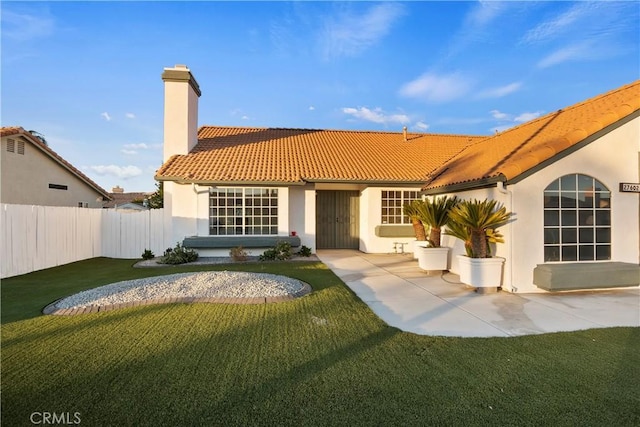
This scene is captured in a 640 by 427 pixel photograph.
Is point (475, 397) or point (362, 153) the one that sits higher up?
point (362, 153)

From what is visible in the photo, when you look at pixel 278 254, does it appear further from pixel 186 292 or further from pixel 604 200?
pixel 604 200

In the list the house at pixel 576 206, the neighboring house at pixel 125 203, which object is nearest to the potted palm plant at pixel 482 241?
the house at pixel 576 206

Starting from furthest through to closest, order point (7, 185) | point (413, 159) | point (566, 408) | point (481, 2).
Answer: point (413, 159) → point (7, 185) → point (481, 2) → point (566, 408)

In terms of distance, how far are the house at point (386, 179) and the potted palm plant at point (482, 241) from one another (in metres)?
0.30

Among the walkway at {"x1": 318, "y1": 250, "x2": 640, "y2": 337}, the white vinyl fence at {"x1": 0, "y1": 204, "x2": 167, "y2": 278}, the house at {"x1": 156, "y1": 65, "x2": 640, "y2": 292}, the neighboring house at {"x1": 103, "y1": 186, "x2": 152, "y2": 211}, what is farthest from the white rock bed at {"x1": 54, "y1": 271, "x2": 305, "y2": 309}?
the neighboring house at {"x1": 103, "y1": 186, "x2": 152, "y2": 211}

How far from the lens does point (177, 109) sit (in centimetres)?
1456

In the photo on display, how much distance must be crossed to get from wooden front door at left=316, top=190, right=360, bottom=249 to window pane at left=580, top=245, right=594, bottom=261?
30.3ft

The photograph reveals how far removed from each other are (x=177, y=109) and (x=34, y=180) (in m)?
9.05

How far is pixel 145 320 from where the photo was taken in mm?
5691

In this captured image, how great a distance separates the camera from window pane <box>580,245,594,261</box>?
841 cm

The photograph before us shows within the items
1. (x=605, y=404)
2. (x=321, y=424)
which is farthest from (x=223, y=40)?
(x=605, y=404)

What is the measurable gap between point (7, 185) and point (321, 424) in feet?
63.0

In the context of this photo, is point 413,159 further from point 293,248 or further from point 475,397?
point 475,397

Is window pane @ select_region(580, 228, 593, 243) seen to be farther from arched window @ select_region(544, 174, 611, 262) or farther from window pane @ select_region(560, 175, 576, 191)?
window pane @ select_region(560, 175, 576, 191)
